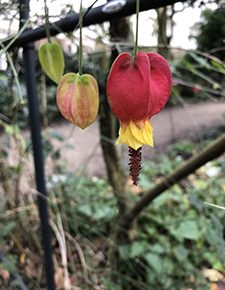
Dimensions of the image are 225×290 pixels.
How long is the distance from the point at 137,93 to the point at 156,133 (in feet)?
13.3

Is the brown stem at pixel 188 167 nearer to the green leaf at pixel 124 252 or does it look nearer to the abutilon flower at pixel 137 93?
the green leaf at pixel 124 252

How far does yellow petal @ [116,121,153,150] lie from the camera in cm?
25

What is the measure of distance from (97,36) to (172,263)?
0.78 m

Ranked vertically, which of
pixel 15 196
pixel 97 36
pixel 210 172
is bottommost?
pixel 210 172

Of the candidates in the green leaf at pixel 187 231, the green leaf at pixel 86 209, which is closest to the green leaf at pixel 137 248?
the green leaf at pixel 187 231

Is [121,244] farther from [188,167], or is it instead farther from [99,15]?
[99,15]

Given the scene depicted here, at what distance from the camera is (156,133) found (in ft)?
14.1

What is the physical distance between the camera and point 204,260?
1.39 metres

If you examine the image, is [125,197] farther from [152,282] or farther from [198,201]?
[198,201]

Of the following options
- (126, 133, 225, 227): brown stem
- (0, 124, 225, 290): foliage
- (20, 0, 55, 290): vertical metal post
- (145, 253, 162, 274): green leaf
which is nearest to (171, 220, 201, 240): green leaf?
(0, 124, 225, 290): foliage

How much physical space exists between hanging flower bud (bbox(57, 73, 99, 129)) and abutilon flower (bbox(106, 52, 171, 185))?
4cm

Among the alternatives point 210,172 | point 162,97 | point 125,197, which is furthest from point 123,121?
point 210,172

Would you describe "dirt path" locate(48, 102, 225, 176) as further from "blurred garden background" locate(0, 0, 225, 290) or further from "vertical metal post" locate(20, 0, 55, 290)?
"vertical metal post" locate(20, 0, 55, 290)

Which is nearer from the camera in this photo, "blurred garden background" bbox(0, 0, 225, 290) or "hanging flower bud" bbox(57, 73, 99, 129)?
"hanging flower bud" bbox(57, 73, 99, 129)
